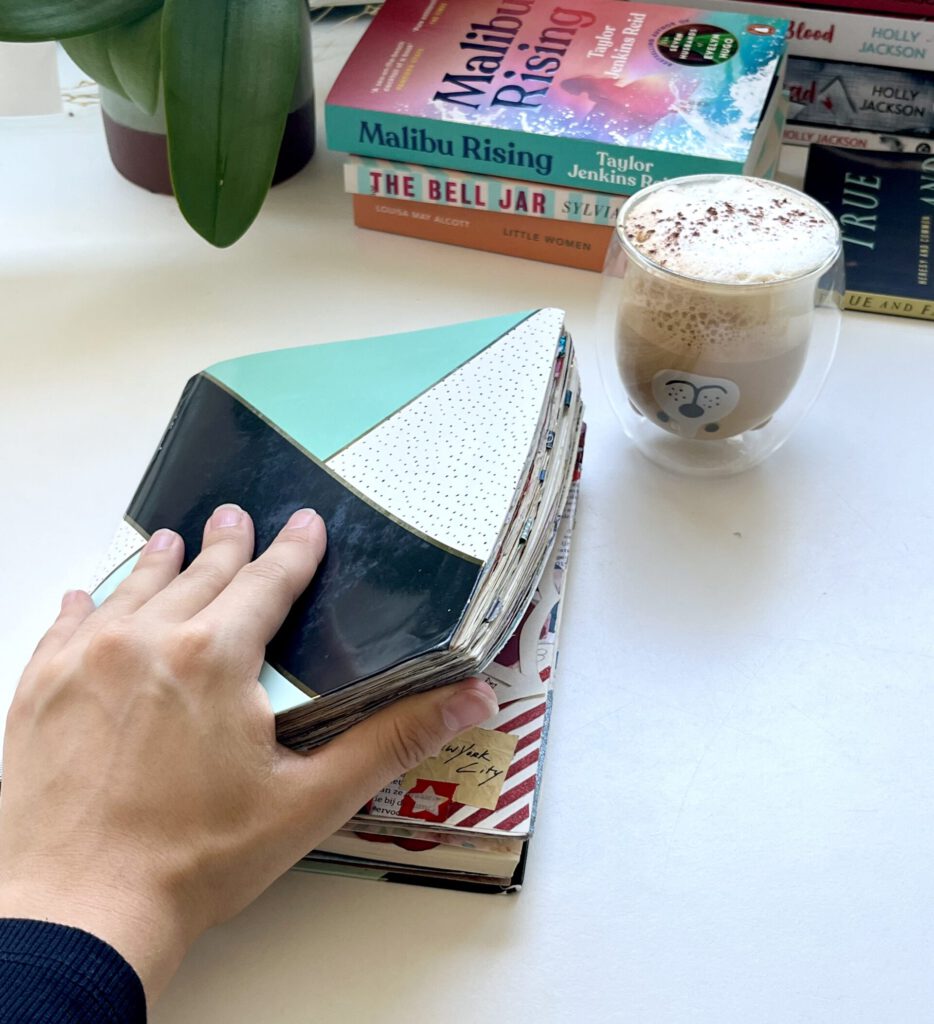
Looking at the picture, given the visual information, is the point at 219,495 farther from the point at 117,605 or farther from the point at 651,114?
the point at 651,114

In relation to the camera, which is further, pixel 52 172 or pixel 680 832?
pixel 52 172

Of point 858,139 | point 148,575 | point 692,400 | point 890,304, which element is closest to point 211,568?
point 148,575

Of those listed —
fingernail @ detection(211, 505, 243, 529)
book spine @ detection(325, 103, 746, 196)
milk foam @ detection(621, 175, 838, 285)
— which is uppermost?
milk foam @ detection(621, 175, 838, 285)

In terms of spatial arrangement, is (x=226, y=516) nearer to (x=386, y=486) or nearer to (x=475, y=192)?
(x=386, y=486)

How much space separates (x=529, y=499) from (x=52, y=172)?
647mm

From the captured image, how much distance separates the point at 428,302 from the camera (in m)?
0.88

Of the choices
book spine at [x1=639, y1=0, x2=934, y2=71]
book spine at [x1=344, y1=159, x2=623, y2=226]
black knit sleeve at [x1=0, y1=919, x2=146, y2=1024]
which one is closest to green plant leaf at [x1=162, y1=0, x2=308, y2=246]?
book spine at [x1=344, y1=159, x2=623, y2=226]

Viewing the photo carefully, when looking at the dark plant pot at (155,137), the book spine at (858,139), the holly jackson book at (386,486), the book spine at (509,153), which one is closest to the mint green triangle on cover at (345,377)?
the holly jackson book at (386,486)

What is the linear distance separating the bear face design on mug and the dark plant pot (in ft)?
1.45

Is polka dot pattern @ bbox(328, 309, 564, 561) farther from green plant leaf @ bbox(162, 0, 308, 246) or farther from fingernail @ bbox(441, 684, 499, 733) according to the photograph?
green plant leaf @ bbox(162, 0, 308, 246)

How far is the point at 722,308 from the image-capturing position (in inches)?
24.9

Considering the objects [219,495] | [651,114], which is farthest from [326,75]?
[219,495]

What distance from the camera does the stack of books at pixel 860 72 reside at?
0.96 m

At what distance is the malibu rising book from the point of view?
838 millimetres
